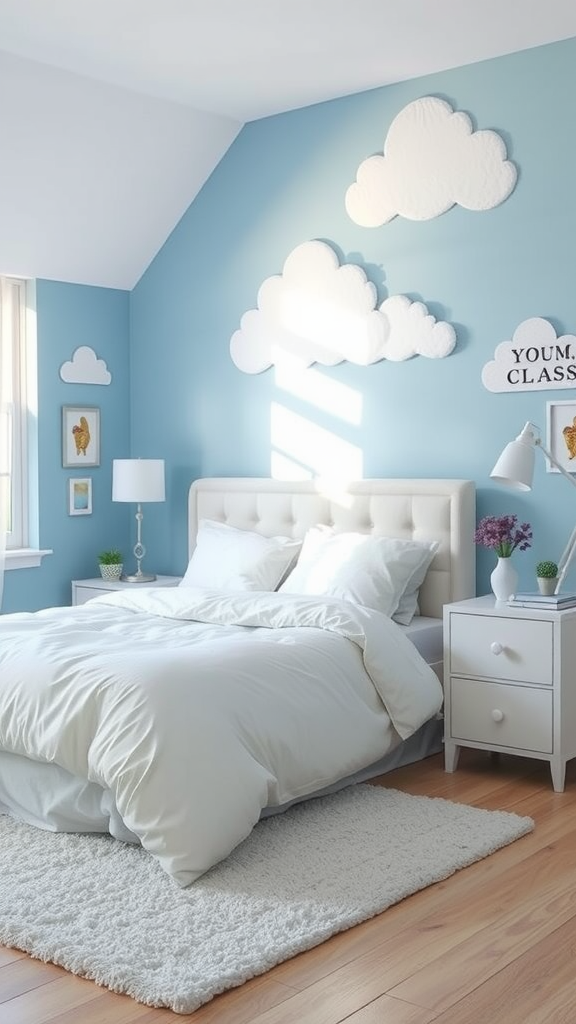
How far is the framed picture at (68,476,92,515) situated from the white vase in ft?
7.56

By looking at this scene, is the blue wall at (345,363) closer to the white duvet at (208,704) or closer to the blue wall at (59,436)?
the blue wall at (59,436)

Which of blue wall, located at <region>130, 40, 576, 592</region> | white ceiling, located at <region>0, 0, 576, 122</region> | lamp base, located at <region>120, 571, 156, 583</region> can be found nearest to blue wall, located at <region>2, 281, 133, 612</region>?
blue wall, located at <region>130, 40, 576, 592</region>

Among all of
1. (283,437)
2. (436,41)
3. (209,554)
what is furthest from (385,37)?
(209,554)

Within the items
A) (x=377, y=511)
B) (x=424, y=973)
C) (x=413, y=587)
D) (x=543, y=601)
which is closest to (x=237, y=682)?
(x=424, y=973)

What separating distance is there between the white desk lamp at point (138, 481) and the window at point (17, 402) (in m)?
0.45

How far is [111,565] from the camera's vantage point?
549 centimetres

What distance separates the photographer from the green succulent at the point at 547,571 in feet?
13.1

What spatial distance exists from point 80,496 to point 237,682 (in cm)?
254

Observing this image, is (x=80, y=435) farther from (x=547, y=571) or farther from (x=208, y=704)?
(x=208, y=704)

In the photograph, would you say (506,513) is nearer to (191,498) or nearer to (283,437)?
(283,437)

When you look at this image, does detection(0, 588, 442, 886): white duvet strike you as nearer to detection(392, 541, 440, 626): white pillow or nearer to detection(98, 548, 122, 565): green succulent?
detection(392, 541, 440, 626): white pillow

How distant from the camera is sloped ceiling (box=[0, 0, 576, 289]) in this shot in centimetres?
395

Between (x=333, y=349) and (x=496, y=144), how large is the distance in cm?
109

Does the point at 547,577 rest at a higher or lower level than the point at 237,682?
higher
